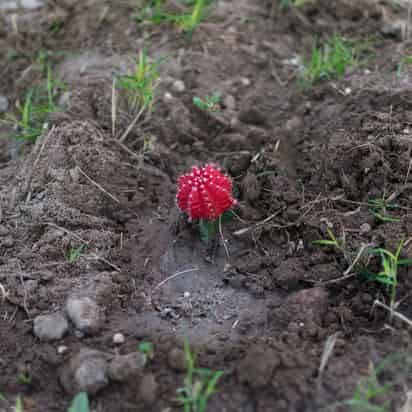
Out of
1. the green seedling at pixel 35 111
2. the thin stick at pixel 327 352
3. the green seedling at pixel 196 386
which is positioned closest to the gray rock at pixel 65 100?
the green seedling at pixel 35 111

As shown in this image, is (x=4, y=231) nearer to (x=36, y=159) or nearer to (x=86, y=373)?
(x=36, y=159)

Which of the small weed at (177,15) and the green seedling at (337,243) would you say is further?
the small weed at (177,15)

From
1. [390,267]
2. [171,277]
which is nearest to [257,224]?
[171,277]

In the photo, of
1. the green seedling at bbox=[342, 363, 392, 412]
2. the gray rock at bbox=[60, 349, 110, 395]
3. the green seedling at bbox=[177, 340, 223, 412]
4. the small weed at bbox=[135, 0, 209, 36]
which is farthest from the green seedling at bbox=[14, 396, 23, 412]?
the small weed at bbox=[135, 0, 209, 36]

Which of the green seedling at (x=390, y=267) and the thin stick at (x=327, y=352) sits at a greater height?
the green seedling at (x=390, y=267)

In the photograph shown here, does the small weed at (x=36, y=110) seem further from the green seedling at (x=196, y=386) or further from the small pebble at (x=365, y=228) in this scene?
the small pebble at (x=365, y=228)

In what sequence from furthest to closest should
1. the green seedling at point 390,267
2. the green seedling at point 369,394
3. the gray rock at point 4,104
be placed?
the gray rock at point 4,104 < the green seedling at point 390,267 < the green seedling at point 369,394

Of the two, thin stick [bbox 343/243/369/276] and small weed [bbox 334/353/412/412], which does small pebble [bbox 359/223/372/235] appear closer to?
thin stick [bbox 343/243/369/276]

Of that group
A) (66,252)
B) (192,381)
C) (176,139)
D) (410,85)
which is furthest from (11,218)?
(410,85)

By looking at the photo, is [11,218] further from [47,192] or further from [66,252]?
[66,252]
